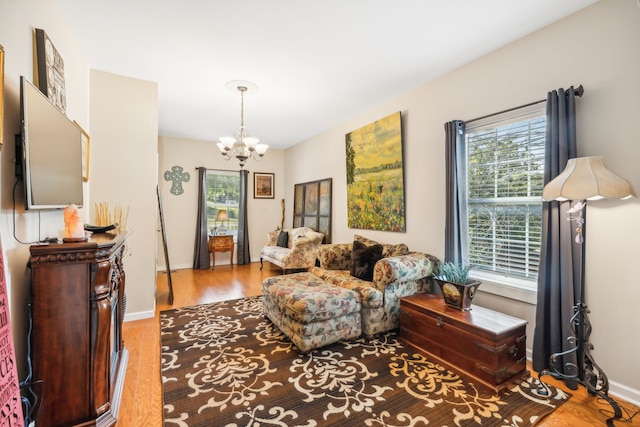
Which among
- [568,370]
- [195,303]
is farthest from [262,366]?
[568,370]

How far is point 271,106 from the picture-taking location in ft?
13.3

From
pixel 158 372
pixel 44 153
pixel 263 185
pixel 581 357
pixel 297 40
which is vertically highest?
pixel 297 40

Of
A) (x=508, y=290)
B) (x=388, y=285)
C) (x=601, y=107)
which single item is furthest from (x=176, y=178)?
(x=601, y=107)

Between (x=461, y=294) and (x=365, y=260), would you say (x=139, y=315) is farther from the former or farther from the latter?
(x=461, y=294)

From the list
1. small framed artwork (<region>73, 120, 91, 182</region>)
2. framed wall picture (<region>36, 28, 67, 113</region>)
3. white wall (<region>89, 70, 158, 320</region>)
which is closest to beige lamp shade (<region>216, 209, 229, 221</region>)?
white wall (<region>89, 70, 158, 320</region>)

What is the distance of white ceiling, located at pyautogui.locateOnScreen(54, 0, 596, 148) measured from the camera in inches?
82.0

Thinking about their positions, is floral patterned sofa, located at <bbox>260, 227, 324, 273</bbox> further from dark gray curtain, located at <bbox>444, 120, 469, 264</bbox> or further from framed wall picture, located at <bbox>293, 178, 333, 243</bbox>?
dark gray curtain, located at <bbox>444, 120, 469, 264</bbox>

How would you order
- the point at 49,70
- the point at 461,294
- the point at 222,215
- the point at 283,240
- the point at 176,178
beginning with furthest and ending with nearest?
the point at 222,215, the point at 176,178, the point at 283,240, the point at 461,294, the point at 49,70

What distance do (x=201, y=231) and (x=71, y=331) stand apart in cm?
453

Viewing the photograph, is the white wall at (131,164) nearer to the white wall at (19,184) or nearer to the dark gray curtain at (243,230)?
the white wall at (19,184)

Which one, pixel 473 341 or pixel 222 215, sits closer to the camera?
pixel 473 341

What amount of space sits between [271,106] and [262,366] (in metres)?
3.30

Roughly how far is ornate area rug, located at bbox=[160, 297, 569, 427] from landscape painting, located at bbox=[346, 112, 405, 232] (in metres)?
1.62

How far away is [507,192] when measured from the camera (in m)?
2.59
